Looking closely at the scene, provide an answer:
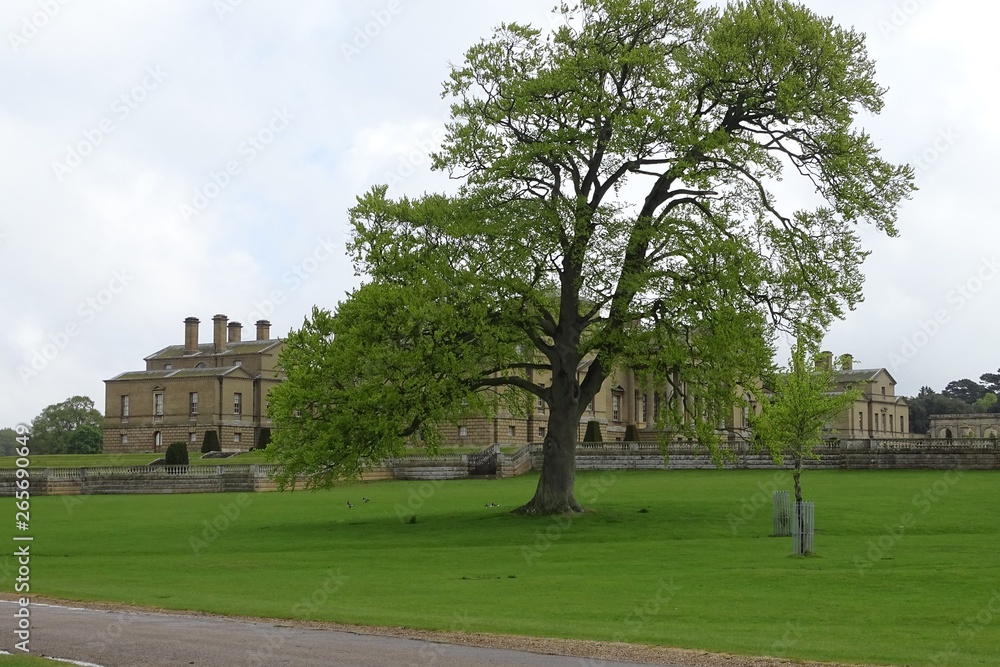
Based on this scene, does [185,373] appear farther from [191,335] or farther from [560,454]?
[560,454]

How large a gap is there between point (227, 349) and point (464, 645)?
295 feet

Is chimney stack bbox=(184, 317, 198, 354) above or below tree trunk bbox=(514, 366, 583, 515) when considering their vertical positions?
above

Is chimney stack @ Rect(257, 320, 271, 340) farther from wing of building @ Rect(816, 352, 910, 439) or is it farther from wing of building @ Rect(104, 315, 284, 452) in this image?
wing of building @ Rect(816, 352, 910, 439)

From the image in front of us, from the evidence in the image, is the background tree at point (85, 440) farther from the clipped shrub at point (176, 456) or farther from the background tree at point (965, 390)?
the background tree at point (965, 390)

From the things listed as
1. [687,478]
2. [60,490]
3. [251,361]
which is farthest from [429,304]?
[251,361]

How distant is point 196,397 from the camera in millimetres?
95250

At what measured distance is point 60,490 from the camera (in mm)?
59375

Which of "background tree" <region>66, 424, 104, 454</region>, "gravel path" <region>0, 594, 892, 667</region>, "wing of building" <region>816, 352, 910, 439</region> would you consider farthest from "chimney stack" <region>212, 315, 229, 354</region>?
"gravel path" <region>0, 594, 892, 667</region>

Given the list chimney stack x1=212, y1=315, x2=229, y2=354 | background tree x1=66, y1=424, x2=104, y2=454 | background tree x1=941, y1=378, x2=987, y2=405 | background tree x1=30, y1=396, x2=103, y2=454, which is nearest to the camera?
chimney stack x1=212, y1=315, x2=229, y2=354

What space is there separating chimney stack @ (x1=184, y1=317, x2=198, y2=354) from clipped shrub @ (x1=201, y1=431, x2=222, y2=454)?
1698 centimetres

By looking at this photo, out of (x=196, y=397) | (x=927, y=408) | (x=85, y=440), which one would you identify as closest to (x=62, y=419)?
(x=85, y=440)

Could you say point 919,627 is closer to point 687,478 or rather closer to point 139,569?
point 139,569
